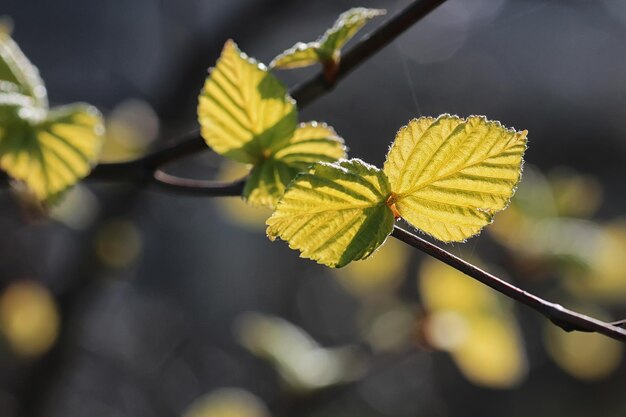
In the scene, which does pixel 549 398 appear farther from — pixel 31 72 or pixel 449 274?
pixel 31 72

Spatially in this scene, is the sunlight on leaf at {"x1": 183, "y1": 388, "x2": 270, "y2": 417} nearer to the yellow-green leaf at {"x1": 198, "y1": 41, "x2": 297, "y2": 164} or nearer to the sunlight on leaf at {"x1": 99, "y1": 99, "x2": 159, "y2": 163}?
the sunlight on leaf at {"x1": 99, "y1": 99, "x2": 159, "y2": 163}

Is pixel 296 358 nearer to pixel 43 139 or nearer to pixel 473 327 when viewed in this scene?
pixel 473 327

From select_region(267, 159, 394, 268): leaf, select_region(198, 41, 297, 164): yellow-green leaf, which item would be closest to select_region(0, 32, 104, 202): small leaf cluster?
select_region(198, 41, 297, 164): yellow-green leaf

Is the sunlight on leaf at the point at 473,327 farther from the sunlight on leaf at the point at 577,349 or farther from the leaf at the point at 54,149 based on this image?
the leaf at the point at 54,149

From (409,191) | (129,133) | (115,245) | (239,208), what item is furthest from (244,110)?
(115,245)

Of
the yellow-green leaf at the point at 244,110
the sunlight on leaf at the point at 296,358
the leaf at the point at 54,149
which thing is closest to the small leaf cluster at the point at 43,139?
the leaf at the point at 54,149
